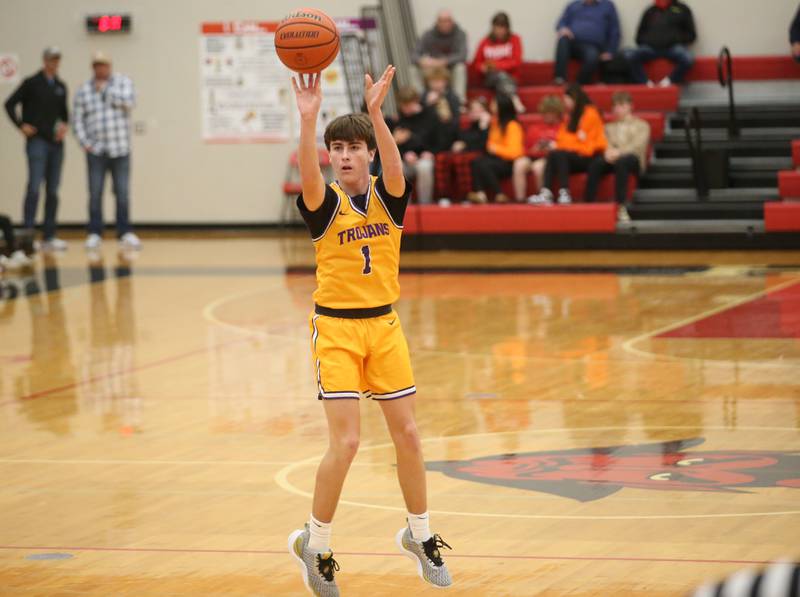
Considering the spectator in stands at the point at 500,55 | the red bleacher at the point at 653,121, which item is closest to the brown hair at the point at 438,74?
the spectator in stands at the point at 500,55

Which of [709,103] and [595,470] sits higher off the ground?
[709,103]

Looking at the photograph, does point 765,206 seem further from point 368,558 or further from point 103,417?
point 368,558

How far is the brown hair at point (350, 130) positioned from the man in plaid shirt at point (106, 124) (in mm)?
11830

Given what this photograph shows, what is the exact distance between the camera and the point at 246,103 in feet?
61.7

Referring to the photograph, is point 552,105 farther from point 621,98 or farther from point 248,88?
point 248,88

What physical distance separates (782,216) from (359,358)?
10254 millimetres

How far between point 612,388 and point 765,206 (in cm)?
684

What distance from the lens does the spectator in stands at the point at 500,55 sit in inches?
656

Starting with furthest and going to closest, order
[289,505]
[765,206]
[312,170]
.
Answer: [765,206] → [289,505] → [312,170]

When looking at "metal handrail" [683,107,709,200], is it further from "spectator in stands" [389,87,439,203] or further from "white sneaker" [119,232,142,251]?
"white sneaker" [119,232,142,251]

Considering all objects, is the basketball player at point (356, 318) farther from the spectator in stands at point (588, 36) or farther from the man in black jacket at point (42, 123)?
the spectator in stands at point (588, 36)

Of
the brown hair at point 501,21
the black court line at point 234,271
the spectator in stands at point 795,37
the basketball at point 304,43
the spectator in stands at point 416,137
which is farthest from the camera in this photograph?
the brown hair at point 501,21

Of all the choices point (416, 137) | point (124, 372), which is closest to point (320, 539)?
point (124, 372)

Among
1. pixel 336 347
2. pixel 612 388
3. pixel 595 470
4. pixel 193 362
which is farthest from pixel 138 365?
pixel 336 347
